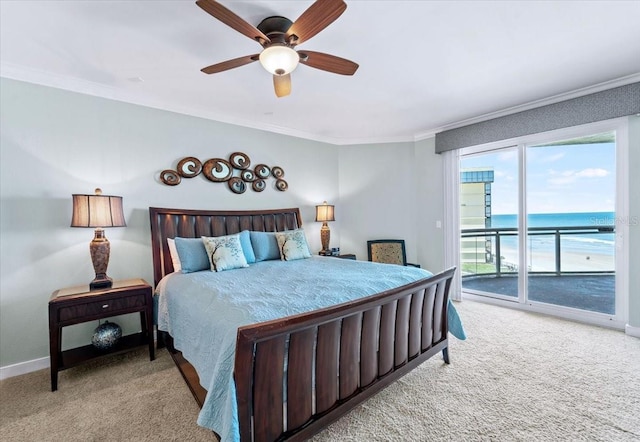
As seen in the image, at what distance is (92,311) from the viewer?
2.37 meters

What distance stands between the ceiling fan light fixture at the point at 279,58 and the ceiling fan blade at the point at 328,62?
0.09 metres

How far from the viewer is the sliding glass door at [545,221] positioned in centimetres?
329

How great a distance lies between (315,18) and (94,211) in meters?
2.36

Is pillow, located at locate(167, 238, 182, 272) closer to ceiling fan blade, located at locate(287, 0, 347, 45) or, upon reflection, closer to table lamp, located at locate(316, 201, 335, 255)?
table lamp, located at locate(316, 201, 335, 255)

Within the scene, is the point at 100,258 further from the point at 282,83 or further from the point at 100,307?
the point at 282,83

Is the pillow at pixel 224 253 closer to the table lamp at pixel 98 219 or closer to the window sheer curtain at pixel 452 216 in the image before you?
the table lamp at pixel 98 219

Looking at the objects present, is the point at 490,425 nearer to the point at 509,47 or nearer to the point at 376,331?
the point at 376,331

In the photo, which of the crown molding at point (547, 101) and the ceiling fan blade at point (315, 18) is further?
the crown molding at point (547, 101)

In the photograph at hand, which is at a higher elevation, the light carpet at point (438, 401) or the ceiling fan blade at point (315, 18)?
the ceiling fan blade at point (315, 18)

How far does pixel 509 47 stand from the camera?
7.52 ft

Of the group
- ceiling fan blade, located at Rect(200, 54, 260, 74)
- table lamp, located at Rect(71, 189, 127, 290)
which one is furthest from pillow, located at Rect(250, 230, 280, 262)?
ceiling fan blade, located at Rect(200, 54, 260, 74)

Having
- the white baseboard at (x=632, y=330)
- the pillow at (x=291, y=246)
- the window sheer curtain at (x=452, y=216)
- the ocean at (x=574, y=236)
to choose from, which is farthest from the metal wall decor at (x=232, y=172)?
the white baseboard at (x=632, y=330)

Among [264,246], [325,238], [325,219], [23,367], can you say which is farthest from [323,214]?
[23,367]

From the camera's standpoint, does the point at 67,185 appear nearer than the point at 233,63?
No
